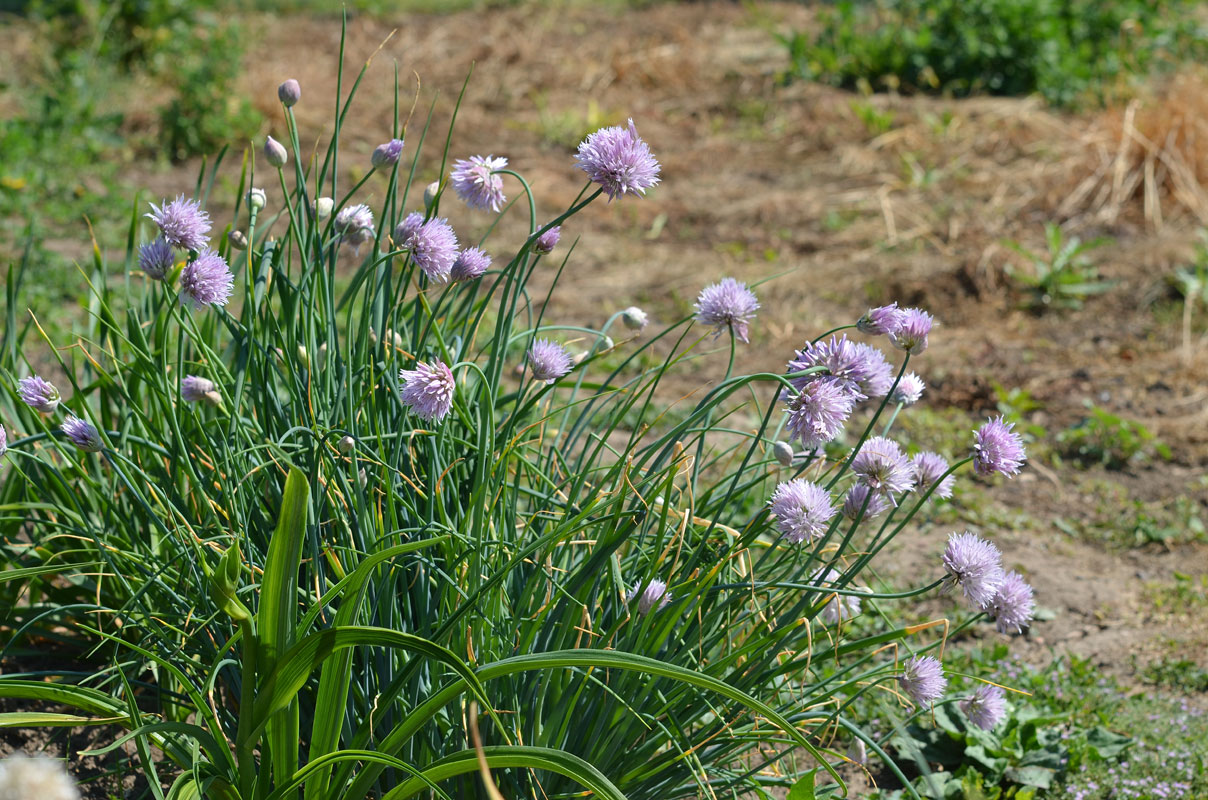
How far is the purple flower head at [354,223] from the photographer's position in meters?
1.94

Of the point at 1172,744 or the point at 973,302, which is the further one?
the point at 973,302

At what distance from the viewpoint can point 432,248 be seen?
171 cm

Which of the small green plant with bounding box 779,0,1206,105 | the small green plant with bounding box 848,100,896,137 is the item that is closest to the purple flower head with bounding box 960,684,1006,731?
the small green plant with bounding box 848,100,896,137

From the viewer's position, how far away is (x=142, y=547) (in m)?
1.96

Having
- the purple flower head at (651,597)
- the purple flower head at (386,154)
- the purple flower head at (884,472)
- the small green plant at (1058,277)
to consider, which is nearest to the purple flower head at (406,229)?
the purple flower head at (386,154)

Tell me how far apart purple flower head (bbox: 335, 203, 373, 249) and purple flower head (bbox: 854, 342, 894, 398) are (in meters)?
0.96

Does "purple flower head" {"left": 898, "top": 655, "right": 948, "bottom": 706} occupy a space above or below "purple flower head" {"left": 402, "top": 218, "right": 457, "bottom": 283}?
below

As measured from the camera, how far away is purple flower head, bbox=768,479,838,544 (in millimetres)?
1571

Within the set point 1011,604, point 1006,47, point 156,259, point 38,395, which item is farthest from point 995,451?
point 1006,47

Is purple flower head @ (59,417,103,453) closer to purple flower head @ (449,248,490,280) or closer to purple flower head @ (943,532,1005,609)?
purple flower head @ (449,248,490,280)

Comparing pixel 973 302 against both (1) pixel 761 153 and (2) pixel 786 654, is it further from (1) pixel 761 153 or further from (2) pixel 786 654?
(2) pixel 786 654

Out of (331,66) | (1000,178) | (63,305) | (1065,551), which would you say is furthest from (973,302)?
(331,66)

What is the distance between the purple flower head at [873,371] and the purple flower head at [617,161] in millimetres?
423

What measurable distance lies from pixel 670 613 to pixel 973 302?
3808 millimetres
